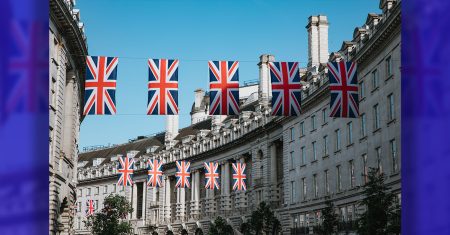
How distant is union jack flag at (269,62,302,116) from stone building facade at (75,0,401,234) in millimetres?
13725

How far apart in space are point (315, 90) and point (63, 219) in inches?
1109

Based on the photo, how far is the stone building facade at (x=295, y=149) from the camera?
4791 cm

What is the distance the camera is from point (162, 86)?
30266mm

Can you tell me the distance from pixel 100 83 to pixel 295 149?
42701 mm

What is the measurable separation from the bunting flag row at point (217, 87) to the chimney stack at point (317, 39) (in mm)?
35939

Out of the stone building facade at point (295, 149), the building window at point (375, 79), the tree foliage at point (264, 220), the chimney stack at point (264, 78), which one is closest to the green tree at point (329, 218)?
the stone building facade at point (295, 149)

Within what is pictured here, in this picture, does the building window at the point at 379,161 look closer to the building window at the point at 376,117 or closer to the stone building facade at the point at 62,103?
the building window at the point at 376,117

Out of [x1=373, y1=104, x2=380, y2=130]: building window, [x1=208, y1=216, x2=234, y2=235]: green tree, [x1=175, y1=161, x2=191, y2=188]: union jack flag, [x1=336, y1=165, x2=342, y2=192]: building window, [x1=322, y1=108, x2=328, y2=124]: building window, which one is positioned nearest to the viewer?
[x1=373, y1=104, x2=380, y2=130]: building window

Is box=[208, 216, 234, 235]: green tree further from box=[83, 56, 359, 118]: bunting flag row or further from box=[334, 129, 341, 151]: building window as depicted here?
box=[83, 56, 359, 118]: bunting flag row
